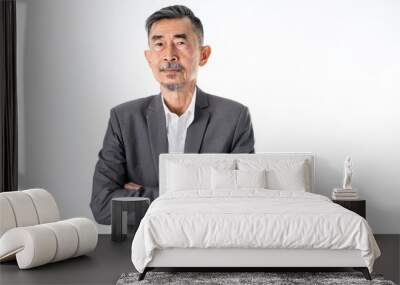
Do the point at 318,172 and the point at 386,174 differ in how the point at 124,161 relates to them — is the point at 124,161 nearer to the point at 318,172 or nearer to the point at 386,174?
the point at 318,172

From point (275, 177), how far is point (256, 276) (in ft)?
5.81

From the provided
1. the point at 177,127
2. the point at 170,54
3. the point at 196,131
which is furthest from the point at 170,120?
the point at 170,54

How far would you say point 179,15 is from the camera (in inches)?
298

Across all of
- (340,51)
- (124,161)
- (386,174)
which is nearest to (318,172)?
(386,174)

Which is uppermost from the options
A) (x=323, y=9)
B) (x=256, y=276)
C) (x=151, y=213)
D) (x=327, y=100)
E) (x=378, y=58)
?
(x=323, y=9)

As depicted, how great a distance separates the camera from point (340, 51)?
761 centimetres

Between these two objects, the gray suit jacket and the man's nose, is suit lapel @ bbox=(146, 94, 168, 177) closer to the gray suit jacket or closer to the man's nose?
the gray suit jacket

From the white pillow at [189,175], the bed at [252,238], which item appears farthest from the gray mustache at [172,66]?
the bed at [252,238]

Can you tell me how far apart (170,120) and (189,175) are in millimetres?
858

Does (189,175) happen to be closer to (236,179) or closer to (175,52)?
(236,179)

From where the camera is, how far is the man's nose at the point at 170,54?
292 inches

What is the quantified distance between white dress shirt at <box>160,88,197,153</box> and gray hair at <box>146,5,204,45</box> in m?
0.80

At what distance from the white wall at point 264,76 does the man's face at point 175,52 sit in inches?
4.6

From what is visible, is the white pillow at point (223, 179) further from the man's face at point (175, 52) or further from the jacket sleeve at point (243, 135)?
the man's face at point (175, 52)
